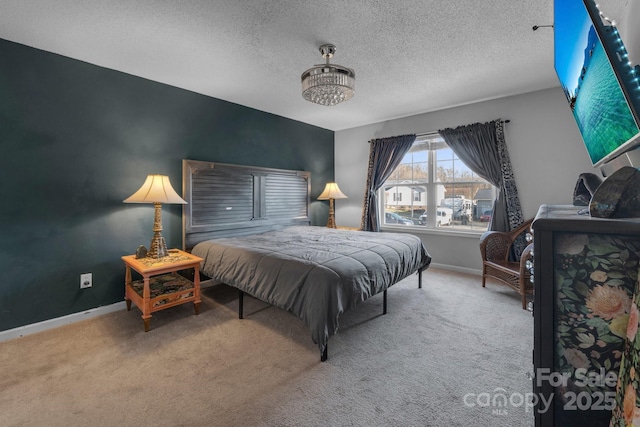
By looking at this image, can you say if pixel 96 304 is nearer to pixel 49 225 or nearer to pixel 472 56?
pixel 49 225

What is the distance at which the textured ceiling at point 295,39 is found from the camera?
190 cm

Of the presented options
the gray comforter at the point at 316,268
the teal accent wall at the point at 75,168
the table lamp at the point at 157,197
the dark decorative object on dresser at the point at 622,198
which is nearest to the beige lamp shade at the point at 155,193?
the table lamp at the point at 157,197

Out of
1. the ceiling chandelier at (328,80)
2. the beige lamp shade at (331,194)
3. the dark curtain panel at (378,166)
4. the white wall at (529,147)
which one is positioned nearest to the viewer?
the ceiling chandelier at (328,80)

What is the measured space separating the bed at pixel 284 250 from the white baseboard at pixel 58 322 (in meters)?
0.92

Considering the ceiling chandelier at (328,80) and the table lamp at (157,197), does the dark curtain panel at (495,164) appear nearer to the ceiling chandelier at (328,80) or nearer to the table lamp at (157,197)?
the ceiling chandelier at (328,80)

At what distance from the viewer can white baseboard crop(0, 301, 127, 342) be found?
228 centimetres

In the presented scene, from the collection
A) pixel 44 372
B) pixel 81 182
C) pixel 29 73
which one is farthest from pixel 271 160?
pixel 44 372

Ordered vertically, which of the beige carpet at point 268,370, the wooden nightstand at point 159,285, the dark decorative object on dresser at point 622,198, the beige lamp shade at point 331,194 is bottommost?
the beige carpet at point 268,370

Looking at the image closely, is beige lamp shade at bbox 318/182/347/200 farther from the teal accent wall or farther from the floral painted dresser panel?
the floral painted dresser panel

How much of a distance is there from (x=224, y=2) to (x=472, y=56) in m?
Result: 2.22

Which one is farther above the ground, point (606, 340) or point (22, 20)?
point (22, 20)

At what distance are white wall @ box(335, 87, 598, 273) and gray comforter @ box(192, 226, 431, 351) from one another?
1.15 meters

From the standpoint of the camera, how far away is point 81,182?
102 inches

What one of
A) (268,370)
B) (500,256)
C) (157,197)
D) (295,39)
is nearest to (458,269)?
(500,256)
